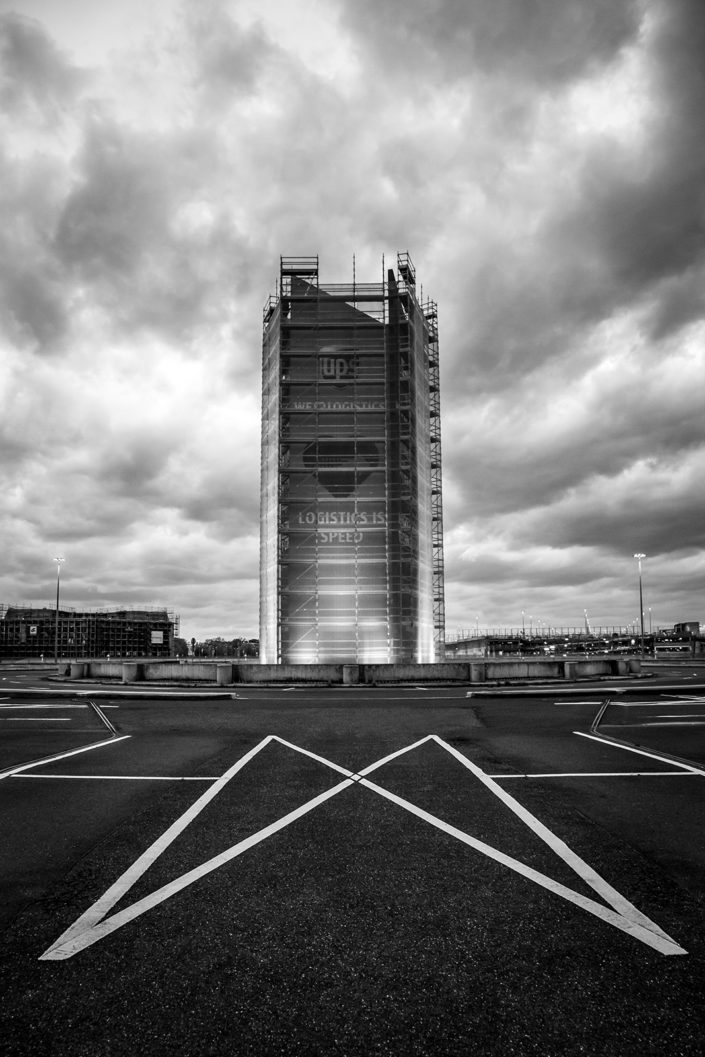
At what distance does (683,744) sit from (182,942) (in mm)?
8752

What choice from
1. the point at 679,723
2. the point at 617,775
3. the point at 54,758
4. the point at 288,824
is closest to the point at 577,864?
the point at 288,824

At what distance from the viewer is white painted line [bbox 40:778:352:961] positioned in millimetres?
2879

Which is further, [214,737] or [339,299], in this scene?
[339,299]

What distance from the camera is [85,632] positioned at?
124938 millimetres

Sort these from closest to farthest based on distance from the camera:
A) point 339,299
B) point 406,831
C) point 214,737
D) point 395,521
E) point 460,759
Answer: point 406,831 → point 460,759 → point 214,737 → point 395,521 → point 339,299

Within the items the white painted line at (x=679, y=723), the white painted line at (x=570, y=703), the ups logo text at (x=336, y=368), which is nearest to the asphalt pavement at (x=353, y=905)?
the white painted line at (x=679, y=723)

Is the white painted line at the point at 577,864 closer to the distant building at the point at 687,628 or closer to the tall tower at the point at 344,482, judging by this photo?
the tall tower at the point at 344,482

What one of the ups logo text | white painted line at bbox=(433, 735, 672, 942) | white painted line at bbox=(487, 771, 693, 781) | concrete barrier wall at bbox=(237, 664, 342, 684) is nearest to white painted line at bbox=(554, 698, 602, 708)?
white painted line at bbox=(487, 771, 693, 781)

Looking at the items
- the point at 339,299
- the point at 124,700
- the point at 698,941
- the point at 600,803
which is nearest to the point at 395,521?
the point at 339,299

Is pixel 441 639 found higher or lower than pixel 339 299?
lower

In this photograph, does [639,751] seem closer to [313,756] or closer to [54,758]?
[313,756]

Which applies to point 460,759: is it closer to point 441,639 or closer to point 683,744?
point 683,744

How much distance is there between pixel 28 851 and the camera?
14.1 ft

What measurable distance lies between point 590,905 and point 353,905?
4.71 ft
